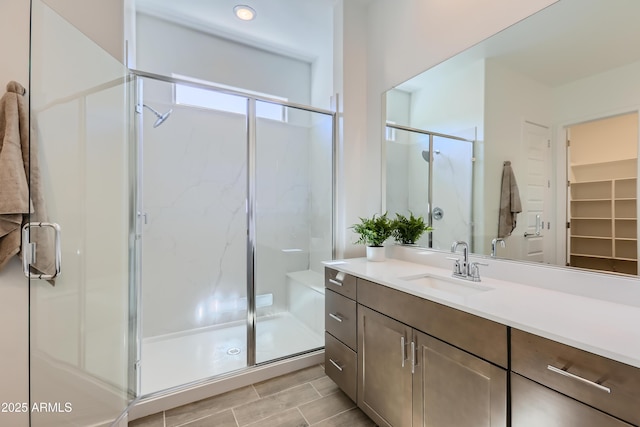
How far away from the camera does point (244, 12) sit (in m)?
2.41

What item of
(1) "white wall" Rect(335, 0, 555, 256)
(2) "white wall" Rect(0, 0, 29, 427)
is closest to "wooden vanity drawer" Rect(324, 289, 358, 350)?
(1) "white wall" Rect(335, 0, 555, 256)

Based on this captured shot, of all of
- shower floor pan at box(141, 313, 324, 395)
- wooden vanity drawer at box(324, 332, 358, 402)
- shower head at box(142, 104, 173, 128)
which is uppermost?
shower head at box(142, 104, 173, 128)

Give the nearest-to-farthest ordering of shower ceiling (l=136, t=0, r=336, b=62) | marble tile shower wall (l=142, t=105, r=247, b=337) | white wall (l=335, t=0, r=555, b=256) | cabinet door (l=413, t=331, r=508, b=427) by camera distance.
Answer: cabinet door (l=413, t=331, r=508, b=427) → white wall (l=335, t=0, r=555, b=256) → shower ceiling (l=136, t=0, r=336, b=62) → marble tile shower wall (l=142, t=105, r=247, b=337)

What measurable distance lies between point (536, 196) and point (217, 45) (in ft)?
10.1

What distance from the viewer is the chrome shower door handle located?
1.18 m

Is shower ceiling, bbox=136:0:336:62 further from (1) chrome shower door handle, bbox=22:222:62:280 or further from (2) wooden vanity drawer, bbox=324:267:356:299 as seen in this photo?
(2) wooden vanity drawer, bbox=324:267:356:299

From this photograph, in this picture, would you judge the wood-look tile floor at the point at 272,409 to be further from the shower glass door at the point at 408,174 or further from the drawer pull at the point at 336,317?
the shower glass door at the point at 408,174

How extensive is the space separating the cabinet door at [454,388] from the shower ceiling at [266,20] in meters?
2.71

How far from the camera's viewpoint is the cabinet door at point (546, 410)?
0.72 meters

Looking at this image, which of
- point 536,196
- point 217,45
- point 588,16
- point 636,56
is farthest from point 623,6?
point 217,45

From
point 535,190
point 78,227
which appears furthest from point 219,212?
point 535,190

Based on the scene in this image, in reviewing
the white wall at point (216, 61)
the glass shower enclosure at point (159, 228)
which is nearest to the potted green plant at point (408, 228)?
the glass shower enclosure at point (159, 228)

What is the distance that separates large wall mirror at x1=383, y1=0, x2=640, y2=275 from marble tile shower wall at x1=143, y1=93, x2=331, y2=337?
1130mm

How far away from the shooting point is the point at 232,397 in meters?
1.81
